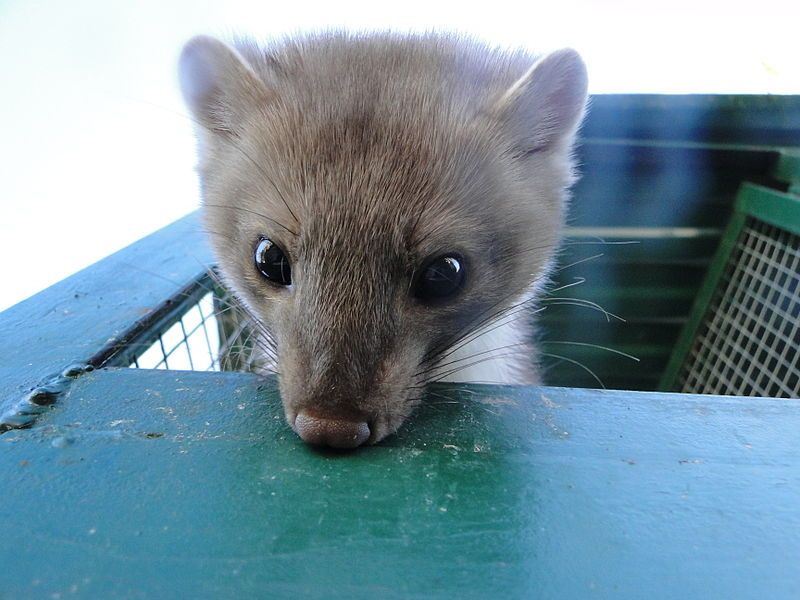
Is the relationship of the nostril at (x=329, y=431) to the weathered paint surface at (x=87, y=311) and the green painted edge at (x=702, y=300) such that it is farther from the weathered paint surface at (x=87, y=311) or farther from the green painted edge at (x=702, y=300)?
the green painted edge at (x=702, y=300)

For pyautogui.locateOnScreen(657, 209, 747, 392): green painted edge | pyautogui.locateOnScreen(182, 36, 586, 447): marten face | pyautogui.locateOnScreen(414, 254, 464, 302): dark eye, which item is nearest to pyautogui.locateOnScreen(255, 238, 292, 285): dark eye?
pyautogui.locateOnScreen(182, 36, 586, 447): marten face

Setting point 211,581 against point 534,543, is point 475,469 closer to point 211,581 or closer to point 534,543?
point 534,543

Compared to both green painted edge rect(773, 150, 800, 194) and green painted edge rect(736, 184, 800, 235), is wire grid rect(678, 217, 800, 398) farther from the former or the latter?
green painted edge rect(773, 150, 800, 194)

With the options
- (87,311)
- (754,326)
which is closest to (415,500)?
(87,311)

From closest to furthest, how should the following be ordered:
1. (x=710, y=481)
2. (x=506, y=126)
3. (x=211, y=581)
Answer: (x=211, y=581) < (x=710, y=481) < (x=506, y=126)

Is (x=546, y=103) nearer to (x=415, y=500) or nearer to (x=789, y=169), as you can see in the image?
(x=415, y=500)

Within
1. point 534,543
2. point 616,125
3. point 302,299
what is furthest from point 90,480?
point 616,125

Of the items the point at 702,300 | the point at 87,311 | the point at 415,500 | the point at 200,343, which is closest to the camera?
the point at 415,500
